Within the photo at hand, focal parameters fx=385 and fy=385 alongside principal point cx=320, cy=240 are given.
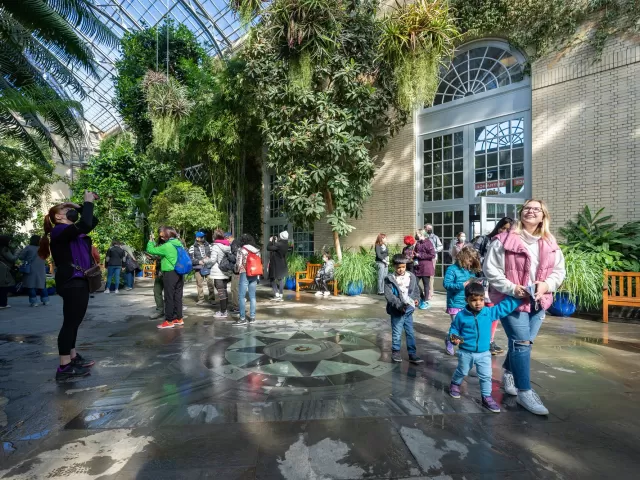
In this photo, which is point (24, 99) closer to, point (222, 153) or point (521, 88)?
point (222, 153)

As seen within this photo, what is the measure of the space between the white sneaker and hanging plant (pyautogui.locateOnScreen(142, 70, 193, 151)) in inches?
527

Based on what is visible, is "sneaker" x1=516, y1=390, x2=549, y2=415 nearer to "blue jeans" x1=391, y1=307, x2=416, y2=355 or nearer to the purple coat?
"blue jeans" x1=391, y1=307, x2=416, y2=355

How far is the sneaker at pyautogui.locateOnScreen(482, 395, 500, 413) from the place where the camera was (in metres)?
3.25

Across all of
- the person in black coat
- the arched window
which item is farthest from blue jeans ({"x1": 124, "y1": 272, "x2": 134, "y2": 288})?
the arched window

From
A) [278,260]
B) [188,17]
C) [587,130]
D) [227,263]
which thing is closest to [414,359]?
[227,263]

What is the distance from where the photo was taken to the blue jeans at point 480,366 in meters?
3.37

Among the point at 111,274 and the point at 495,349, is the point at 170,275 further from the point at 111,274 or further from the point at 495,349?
the point at 111,274

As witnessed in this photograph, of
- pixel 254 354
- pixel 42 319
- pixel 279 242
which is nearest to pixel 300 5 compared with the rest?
pixel 279 242

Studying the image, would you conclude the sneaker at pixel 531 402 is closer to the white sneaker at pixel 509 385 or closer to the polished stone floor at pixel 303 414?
the polished stone floor at pixel 303 414

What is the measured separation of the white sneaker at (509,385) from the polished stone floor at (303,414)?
0.26 ft

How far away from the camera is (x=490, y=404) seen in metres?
3.28

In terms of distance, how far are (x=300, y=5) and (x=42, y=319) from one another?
848 cm

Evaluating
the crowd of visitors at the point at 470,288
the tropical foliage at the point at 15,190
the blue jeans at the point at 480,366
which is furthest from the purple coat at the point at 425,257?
the tropical foliage at the point at 15,190

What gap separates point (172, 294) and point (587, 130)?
30.6 ft
